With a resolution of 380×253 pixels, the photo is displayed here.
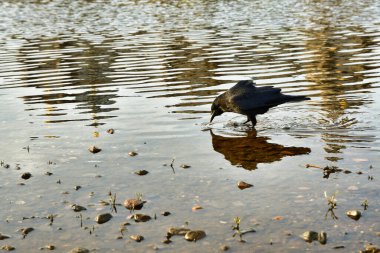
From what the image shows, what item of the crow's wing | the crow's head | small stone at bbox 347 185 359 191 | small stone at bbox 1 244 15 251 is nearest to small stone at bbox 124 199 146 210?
small stone at bbox 1 244 15 251

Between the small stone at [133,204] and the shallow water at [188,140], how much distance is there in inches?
5.1

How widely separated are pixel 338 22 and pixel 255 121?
85.5 ft

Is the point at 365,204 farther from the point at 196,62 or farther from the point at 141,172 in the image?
the point at 196,62

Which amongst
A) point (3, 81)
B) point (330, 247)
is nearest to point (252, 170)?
point (330, 247)

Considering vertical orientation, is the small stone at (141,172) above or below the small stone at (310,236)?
below

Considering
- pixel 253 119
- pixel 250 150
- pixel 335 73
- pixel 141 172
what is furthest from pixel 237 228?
pixel 335 73

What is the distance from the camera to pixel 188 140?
40.8 feet

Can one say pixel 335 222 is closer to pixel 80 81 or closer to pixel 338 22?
pixel 80 81

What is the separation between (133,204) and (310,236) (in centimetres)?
256

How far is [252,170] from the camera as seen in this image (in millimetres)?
10102

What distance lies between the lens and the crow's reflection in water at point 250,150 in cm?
1079

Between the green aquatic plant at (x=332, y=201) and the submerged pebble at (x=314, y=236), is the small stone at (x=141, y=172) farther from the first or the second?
the submerged pebble at (x=314, y=236)

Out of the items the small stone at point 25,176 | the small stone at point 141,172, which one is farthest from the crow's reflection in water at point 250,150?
the small stone at point 25,176

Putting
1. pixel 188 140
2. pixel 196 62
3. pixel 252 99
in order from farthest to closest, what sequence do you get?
pixel 196 62 < pixel 252 99 < pixel 188 140
